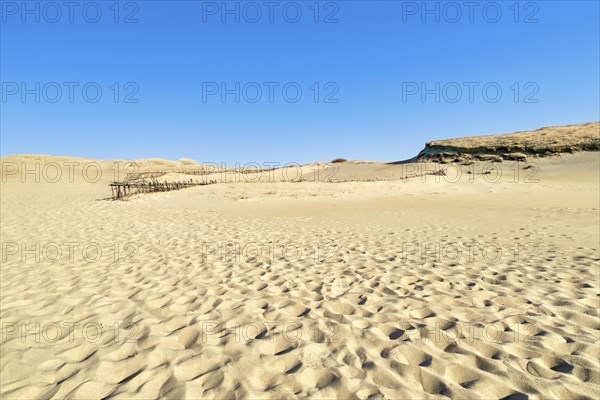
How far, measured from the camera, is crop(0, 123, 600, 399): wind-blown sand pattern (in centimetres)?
299

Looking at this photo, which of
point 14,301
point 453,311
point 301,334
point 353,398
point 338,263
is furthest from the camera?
point 338,263

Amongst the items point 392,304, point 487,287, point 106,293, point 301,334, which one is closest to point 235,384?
point 301,334

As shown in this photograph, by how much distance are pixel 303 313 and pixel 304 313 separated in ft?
0.05

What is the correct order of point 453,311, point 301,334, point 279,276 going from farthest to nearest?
point 279,276
point 453,311
point 301,334

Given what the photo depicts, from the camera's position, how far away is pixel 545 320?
402cm

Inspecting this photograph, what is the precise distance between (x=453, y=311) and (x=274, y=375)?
8.75 ft

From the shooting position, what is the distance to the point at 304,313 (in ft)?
14.4

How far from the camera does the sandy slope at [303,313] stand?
300 centimetres

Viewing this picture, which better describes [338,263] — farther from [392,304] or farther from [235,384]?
[235,384]

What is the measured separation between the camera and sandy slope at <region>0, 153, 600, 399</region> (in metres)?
3.00

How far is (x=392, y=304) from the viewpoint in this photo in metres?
4.59

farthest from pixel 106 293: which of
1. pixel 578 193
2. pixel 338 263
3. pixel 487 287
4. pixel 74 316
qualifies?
pixel 578 193

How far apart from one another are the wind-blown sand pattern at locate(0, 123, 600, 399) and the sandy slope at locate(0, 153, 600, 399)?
0.02m

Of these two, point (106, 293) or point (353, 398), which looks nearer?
point (353, 398)
